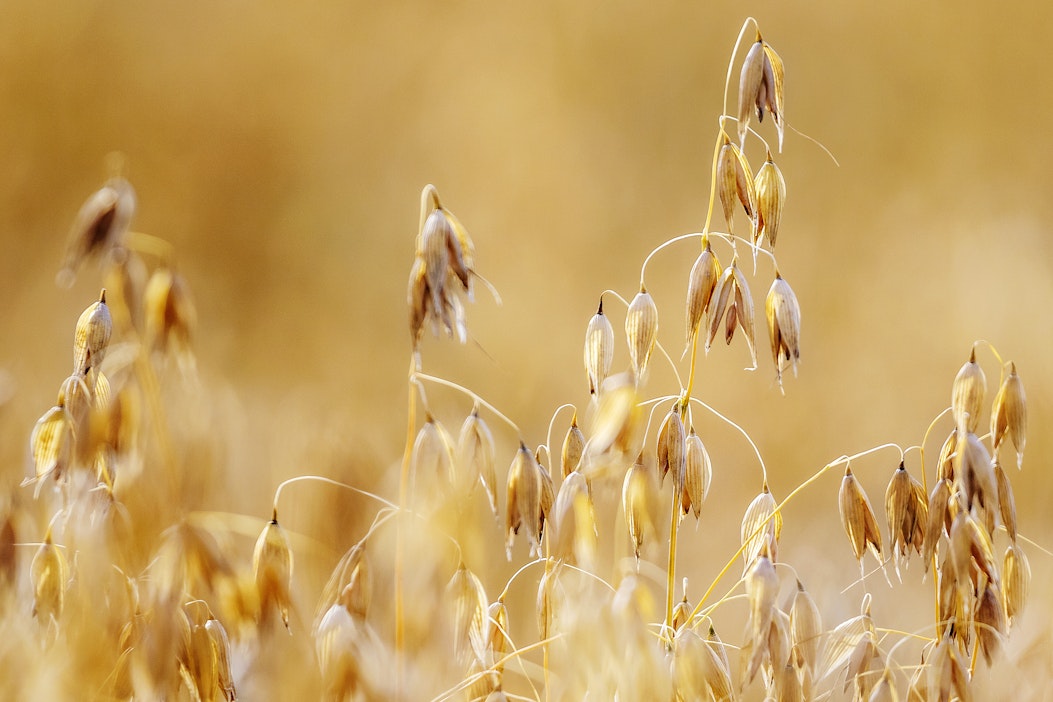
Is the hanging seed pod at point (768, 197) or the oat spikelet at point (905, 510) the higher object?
the hanging seed pod at point (768, 197)

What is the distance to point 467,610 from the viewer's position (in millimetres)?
408

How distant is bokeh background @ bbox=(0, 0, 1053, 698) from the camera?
4.36 feet

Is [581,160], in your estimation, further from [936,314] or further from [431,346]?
[936,314]

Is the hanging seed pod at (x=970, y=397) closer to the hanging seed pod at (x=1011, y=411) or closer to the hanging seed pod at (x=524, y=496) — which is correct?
the hanging seed pod at (x=1011, y=411)

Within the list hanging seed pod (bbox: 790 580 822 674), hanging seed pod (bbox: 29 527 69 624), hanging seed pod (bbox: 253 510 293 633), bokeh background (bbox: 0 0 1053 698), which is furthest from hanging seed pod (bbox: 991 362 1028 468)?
bokeh background (bbox: 0 0 1053 698)

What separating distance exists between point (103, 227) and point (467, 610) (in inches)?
10.4

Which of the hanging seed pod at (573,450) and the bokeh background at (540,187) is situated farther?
the bokeh background at (540,187)

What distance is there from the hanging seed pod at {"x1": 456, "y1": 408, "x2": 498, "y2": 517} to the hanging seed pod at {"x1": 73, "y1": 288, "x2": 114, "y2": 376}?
0.18 metres

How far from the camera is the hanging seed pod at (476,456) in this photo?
39 cm

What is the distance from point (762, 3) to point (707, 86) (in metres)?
0.18

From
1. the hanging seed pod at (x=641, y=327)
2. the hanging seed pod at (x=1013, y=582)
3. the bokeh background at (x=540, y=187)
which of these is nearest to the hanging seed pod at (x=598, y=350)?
the hanging seed pod at (x=641, y=327)

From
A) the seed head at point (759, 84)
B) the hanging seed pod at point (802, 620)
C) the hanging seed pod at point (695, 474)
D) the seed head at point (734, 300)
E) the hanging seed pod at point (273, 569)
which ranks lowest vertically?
the hanging seed pod at point (802, 620)

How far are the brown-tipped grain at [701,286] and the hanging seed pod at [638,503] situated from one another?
0.07 metres

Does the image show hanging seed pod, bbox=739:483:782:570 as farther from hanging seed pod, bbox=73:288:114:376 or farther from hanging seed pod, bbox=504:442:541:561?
hanging seed pod, bbox=73:288:114:376
